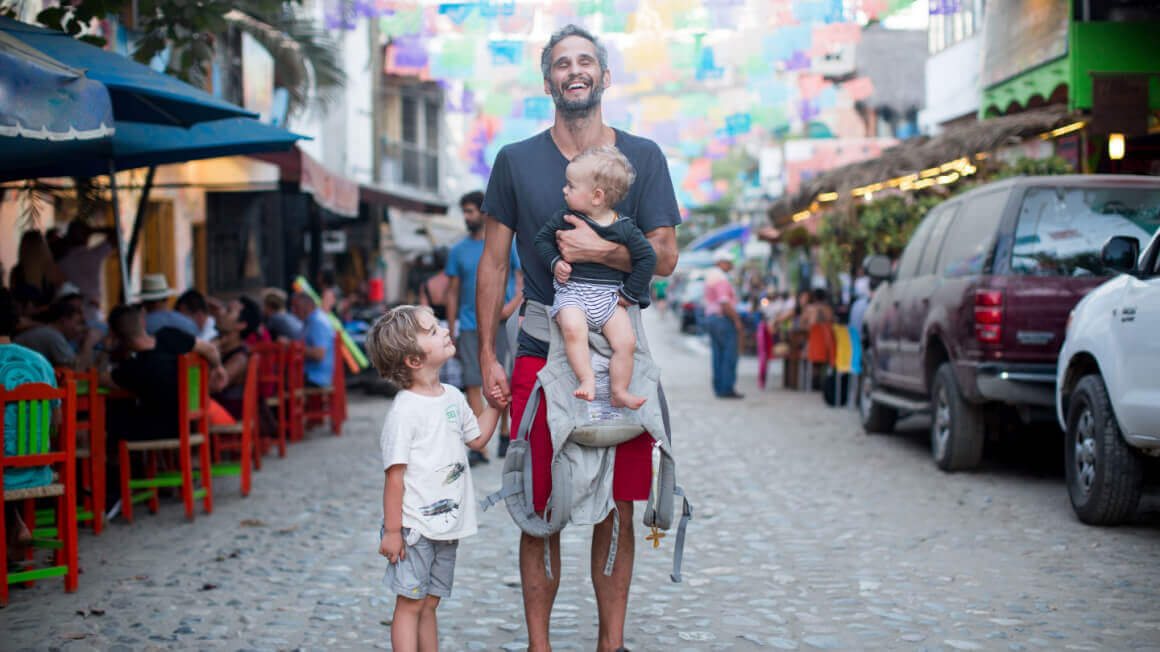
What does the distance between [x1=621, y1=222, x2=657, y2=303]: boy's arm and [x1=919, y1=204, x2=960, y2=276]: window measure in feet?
21.6

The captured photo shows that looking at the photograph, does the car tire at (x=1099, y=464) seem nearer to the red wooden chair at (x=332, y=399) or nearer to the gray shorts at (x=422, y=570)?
the gray shorts at (x=422, y=570)

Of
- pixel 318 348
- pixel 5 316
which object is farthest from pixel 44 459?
pixel 318 348

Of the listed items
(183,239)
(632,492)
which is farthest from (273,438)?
(183,239)

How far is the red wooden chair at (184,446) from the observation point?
7277mm

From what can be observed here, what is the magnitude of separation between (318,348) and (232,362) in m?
2.87

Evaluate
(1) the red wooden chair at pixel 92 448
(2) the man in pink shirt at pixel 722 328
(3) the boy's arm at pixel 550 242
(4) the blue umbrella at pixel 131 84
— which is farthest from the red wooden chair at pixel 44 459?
(2) the man in pink shirt at pixel 722 328

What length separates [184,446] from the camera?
24.0 feet

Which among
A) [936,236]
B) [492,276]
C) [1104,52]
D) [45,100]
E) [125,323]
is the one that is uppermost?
[1104,52]

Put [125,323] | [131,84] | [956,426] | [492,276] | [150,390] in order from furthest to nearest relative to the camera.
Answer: [956,426], [125,323], [150,390], [131,84], [492,276]

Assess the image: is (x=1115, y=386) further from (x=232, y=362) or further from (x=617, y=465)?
(x=232, y=362)

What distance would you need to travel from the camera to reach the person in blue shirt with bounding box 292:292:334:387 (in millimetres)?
12008

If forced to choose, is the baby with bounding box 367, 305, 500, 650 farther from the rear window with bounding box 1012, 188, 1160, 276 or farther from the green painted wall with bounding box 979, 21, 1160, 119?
the green painted wall with bounding box 979, 21, 1160, 119

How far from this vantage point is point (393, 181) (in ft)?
117

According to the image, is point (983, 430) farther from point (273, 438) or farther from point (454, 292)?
point (273, 438)
